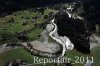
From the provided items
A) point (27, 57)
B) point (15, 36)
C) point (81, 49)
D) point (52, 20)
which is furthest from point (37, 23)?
point (27, 57)

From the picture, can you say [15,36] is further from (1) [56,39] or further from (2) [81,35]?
(2) [81,35]

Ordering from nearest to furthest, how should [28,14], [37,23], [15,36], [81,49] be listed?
[81,49] → [15,36] → [37,23] → [28,14]

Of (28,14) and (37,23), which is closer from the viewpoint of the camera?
(37,23)

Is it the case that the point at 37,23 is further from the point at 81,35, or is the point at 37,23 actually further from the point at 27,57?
the point at 27,57

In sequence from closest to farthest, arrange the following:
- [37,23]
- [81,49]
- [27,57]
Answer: [27,57], [81,49], [37,23]

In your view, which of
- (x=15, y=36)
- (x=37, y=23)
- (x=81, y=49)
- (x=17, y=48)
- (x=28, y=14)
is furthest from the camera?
(x=28, y=14)

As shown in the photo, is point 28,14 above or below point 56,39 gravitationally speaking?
above

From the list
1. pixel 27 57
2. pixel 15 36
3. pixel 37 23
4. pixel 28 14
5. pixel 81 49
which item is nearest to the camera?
pixel 27 57

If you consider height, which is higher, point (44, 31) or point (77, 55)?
point (44, 31)

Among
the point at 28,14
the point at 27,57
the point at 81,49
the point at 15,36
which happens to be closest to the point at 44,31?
the point at 15,36
